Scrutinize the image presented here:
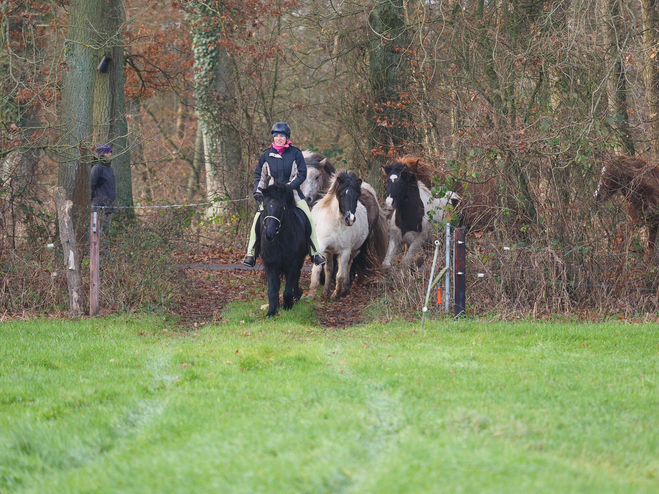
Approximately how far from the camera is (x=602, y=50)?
1248 centimetres

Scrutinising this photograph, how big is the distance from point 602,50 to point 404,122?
5675mm

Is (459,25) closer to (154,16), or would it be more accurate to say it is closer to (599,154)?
(599,154)

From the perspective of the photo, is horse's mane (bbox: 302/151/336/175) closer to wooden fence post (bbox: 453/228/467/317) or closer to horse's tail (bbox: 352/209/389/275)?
horse's tail (bbox: 352/209/389/275)

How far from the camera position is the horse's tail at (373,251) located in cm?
1494

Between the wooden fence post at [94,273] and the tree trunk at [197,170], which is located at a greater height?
the tree trunk at [197,170]

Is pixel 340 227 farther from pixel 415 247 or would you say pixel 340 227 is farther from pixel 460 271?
pixel 460 271

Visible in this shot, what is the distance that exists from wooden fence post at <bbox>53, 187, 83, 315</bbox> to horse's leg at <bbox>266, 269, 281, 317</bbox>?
2787 millimetres

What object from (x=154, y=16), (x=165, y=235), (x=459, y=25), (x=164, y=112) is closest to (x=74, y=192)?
(x=165, y=235)

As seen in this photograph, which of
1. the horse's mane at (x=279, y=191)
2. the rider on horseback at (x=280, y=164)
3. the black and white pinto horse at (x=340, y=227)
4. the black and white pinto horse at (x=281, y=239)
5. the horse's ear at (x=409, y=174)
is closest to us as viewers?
the black and white pinto horse at (x=281, y=239)

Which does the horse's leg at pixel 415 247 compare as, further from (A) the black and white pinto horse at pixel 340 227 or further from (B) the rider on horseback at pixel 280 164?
(B) the rider on horseback at pixel 280 164

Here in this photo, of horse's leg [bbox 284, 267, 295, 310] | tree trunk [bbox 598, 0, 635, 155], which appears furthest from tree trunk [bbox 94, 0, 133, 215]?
tree trunk [bbox 598, 0, 635, 155]

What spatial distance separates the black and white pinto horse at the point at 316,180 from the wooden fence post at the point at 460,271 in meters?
4.29

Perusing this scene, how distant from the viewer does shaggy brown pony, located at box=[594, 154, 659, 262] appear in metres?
11.7

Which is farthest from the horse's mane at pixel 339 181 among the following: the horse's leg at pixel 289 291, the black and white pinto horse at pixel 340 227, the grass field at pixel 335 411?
the grass field at pixel 335 411
